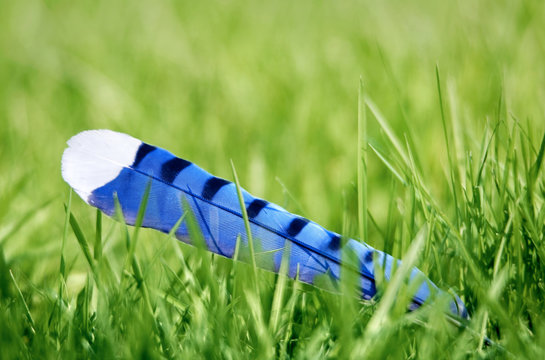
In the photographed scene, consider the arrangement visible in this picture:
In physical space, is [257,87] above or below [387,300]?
above

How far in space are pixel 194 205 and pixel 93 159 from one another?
180mm

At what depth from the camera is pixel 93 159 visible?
3.03 feet

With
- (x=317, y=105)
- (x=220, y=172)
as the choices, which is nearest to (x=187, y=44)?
(x=317, y=105)

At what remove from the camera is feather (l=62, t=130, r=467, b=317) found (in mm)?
913

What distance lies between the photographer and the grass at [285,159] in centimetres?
85

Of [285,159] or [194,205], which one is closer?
[194,205]

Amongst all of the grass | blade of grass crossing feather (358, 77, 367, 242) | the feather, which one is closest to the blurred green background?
the grass

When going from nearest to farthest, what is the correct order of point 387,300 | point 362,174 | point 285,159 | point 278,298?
point 387,300, point 278,298, point 362,174, point 285,159

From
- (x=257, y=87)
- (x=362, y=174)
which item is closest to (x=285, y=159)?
(x=257, y=87)

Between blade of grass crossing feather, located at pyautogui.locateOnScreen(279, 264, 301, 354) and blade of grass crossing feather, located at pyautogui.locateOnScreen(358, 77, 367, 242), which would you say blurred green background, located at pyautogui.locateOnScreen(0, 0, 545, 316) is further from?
blade of grass crossing feather, located at pyautogui.locateOnScreen(279, 264, 301, 354)

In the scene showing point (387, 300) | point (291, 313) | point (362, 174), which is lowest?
point (291, 313)

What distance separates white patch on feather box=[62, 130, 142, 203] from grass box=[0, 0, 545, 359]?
0.08m

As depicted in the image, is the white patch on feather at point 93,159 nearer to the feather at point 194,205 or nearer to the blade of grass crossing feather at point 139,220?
the feather at point 194,205

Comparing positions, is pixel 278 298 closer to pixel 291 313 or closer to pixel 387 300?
pixel 291 313
